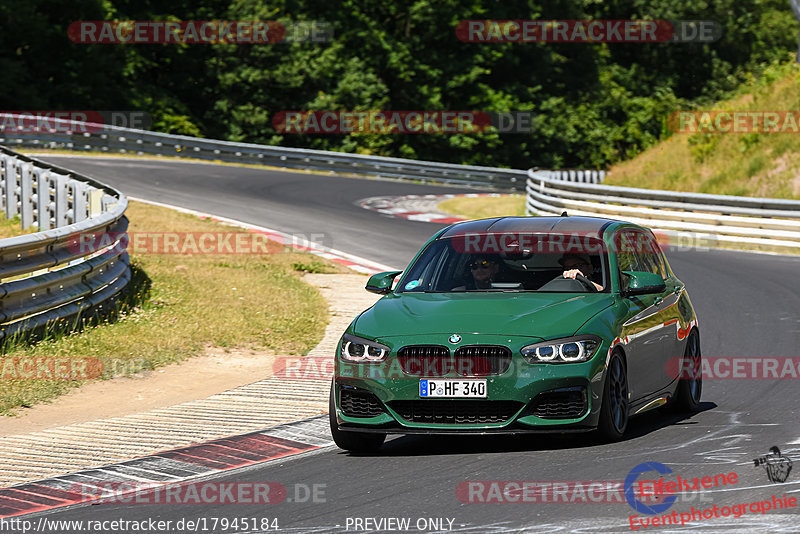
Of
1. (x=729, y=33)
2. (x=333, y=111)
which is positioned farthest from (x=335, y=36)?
(x=729, y=33)

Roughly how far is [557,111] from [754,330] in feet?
166

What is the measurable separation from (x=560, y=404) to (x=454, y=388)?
0.68 m

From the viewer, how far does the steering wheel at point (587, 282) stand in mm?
8922

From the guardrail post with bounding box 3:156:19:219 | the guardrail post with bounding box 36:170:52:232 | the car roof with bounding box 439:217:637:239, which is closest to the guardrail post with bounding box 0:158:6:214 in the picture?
the guardrail post with bounding box 3:156:19:219

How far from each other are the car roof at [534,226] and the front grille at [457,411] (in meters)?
1.94

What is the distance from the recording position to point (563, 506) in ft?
21.2

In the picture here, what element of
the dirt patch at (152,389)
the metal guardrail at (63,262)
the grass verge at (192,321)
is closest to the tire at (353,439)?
the dirt patch at (152,389)

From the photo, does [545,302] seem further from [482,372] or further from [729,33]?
[729,33]

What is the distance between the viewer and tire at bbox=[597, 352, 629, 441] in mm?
7988

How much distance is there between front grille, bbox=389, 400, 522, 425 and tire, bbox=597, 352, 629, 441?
1.98ft

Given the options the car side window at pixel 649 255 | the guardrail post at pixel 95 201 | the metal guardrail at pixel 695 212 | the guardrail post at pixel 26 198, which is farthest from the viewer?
the metal guardrail at pixel 695 212

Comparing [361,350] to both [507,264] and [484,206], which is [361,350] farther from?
[484,206]

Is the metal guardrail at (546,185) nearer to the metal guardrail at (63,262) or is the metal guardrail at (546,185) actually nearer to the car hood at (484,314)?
the metal guardrail at (63,262)

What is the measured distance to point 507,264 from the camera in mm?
9203
